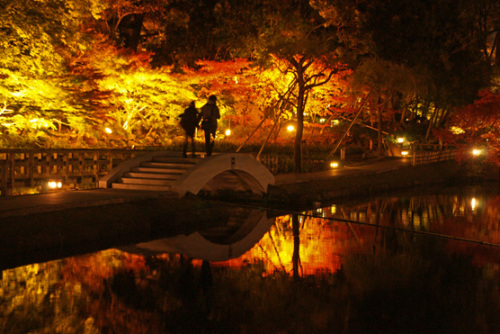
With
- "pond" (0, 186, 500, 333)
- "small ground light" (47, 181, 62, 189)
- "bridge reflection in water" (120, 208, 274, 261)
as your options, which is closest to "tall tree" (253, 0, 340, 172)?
"bridge reflection in water" (120, 208, 274, 261)

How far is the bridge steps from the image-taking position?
16.1 m

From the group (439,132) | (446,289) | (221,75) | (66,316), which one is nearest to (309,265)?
(446,289)

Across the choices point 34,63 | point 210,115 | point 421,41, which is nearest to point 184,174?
point 210,115

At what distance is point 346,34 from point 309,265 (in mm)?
15337

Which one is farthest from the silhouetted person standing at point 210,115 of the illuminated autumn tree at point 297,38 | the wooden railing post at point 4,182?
the illuminated autumn tree at point 297,38

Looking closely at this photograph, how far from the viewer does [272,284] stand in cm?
912

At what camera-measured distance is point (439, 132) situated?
31828 millimetres

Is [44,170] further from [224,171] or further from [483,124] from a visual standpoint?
[483,124]

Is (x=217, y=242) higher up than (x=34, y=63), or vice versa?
(x=34, y=63)

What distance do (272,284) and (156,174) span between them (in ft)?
28.3

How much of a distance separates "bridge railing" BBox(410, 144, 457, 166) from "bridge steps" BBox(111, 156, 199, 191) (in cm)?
1722

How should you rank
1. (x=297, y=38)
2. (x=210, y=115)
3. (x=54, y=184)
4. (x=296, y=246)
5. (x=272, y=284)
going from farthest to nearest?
(x=297, y=38), (x=54, y=184), (x=210, y=115), (x=296, y=246), (x=272, y=284)

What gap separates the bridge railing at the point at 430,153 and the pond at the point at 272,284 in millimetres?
16990

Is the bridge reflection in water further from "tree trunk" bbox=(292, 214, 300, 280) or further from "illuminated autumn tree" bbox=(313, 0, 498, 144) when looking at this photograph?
→ "illuminated autumn tree" bbox=(313, 0, 498, 144)
